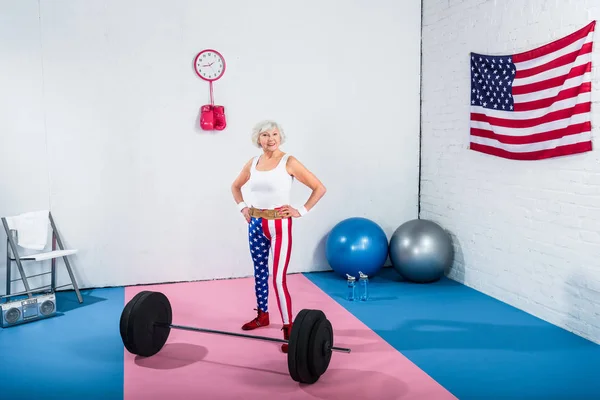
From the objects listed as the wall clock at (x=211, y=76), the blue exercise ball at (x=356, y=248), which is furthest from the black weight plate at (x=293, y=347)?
the wall clock at (x=211, y=76)

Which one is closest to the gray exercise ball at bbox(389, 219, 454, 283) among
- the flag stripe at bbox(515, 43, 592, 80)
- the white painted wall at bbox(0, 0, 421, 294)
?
the white painted wall at bbox(0, 0, 421, 294)

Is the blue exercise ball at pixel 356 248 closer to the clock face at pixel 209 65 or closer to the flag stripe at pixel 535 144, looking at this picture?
the flag stripe at pixel 535 144

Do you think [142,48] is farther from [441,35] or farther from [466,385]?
[466,385]

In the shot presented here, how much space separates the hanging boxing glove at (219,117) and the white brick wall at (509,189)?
203cm

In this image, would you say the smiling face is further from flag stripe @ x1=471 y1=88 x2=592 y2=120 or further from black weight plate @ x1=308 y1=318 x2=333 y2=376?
flag stripe @ x1=471 y1=88 x2=592 y2=120

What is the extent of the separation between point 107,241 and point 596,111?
4.00m

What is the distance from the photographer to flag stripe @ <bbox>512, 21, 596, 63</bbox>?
371 centimetres

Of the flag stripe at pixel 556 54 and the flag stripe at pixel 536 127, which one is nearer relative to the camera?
the flag stripe at pixel 556 54

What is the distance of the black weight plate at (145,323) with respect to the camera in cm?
337

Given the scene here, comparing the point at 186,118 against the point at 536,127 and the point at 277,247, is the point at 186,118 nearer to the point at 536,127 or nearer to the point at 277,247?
the point at 277,247

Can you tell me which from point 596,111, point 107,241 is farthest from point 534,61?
point 107,241

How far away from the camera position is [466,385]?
3125 mm

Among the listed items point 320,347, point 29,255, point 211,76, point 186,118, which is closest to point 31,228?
point 29,255

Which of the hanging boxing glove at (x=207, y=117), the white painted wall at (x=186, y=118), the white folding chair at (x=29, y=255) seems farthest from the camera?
the hanging boxing glove at (x=207, y=117)
